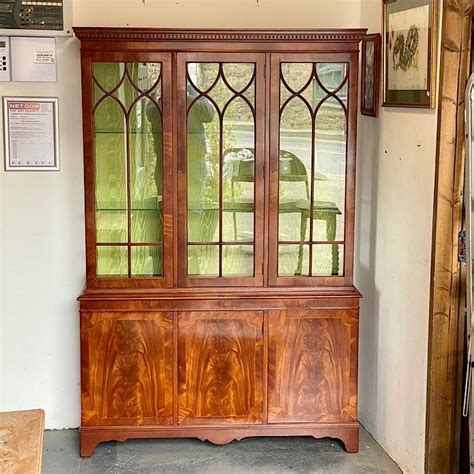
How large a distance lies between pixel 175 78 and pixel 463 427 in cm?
189

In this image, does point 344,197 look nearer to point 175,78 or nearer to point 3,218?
point 175,78

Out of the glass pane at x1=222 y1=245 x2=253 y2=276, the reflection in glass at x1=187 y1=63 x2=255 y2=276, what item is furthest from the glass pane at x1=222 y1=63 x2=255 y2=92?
the glass pane at x1=222 y1=245 x2=253 y2=276

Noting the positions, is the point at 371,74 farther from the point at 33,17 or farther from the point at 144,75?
the point at 33,17

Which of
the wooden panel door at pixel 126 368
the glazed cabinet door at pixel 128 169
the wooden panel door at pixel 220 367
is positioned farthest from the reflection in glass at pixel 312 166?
the wooden panel door at pixel 126 368

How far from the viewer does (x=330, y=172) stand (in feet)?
12.2

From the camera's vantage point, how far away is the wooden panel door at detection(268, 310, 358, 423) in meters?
3.74

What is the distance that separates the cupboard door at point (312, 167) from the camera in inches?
Result: 143

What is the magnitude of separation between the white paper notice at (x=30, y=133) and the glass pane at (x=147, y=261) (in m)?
0.65

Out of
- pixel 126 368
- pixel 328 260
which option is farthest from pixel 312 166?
pixel 126 368

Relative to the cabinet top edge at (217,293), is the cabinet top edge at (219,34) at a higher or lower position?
higher

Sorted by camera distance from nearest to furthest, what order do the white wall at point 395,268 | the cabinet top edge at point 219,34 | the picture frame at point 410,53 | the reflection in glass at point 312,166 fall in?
the picture frame at point 410,53
the white wall at point 395,268
the cabinet top edge at point 219,34
the reflection in glass at point 312,166

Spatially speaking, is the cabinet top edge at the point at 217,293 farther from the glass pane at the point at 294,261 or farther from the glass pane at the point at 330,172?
the glass pane at the point at 330,172

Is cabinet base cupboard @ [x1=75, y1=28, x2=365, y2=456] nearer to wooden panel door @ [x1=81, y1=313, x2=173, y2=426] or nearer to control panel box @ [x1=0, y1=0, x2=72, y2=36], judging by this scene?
wooden panel door @ [x1=81, y1=313, x2=173, y2=426]

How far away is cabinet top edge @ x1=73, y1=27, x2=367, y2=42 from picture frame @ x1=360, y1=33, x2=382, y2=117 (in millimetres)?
211
